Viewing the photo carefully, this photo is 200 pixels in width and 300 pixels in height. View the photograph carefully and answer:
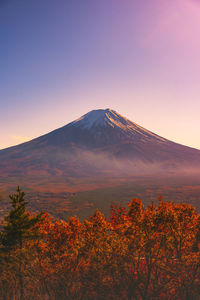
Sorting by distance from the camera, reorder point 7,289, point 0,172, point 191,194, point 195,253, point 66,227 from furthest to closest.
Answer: point 0,172, point 191,194, point 66,227, point 7,289, point 195,253

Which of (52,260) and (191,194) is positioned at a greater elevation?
(52,260)

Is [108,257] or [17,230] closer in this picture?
[17,230]

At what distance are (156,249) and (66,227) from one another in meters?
10.2

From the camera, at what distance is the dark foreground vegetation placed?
58.5 ft

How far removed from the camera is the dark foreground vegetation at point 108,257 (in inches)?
702

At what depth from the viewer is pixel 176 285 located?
18.2m

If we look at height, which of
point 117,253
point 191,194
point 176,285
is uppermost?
point 117,253

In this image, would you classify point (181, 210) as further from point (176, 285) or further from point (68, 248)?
point (68, 248)

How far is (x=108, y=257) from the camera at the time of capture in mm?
18422

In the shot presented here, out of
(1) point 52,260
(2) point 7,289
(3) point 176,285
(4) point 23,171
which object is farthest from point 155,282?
(4) point 23,171

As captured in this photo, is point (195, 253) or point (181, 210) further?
point (181, 210)

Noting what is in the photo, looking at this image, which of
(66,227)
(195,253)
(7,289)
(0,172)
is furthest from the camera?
(0,172)

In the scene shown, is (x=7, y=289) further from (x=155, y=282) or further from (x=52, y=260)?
(x=155, y=282)

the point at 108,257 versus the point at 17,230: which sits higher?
the point at 17,230
